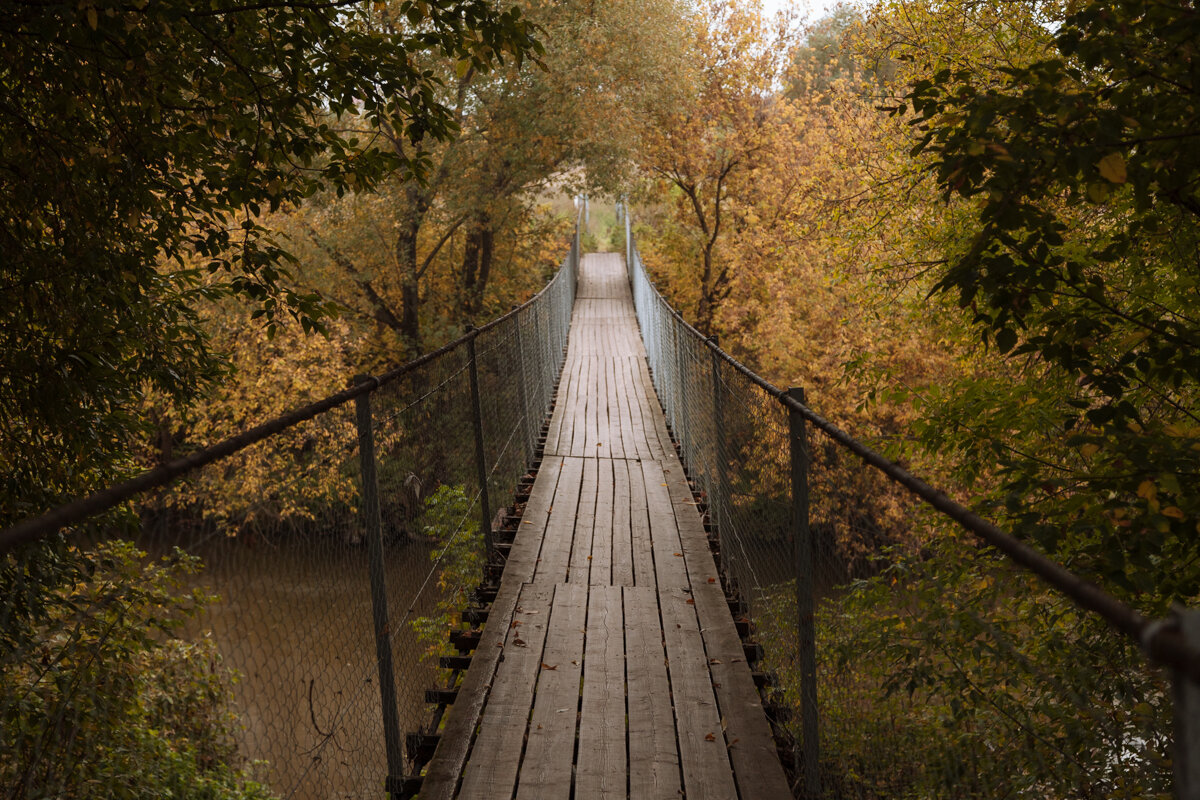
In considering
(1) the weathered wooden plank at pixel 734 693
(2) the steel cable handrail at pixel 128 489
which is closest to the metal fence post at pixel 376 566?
(2) the steel cable handrail at pixel 128 489

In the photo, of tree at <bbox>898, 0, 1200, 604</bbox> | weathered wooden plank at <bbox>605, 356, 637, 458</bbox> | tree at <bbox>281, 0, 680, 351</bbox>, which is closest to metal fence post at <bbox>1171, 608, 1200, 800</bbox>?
tree at <bbox>898, 0, 1200, 604</bbox>

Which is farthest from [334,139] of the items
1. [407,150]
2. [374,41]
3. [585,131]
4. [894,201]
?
[407,150]

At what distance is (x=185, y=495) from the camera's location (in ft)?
53.4

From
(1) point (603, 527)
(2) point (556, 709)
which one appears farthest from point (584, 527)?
(2) point (556, 709)

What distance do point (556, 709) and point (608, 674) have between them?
343 millimetres

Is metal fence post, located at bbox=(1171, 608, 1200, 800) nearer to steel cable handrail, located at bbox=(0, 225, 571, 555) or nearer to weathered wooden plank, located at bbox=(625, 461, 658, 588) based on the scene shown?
steel cable handrail, located at bbox=(0, 225, 571, 555)

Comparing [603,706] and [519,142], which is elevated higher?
[519,142]

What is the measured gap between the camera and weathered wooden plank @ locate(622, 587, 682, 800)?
2.65 metres

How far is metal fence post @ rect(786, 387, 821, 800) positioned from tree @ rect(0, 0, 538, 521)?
93.8 inches

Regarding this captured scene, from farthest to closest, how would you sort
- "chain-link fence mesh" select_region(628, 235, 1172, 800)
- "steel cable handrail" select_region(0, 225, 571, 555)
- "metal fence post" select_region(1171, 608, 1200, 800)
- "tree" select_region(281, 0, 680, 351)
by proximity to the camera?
"tree" select_region(281, 0, 680, 351) < "chain-link fence mesh" select_region(628, 235, 1172, 800) < "steel cable handrail" select_region(0, 225, 571, 555) < "metal fence post" select_region(1171, 608, 1200, 800)

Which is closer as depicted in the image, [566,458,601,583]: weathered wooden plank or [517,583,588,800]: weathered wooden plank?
[517,583,588,800]: weathered wooden plank

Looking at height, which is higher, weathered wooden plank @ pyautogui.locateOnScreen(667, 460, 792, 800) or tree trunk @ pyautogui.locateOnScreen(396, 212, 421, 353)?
tree trunk @ pyautogui.locateOnScreen(396, 212, 421, 353)

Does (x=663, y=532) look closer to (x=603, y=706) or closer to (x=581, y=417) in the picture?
(x=603, y=706)

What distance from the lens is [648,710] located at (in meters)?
3.09
